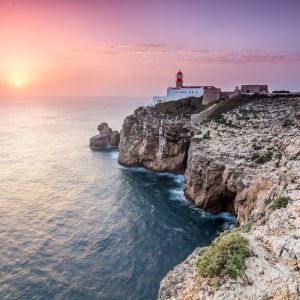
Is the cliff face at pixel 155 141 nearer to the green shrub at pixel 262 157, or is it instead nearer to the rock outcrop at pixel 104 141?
the rock outcrop at pixel 104 141

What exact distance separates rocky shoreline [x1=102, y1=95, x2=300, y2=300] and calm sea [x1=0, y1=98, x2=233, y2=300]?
5.04m

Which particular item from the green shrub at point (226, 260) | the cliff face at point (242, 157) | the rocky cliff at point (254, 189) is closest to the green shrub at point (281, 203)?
the rocky cliff at point (254, 189)

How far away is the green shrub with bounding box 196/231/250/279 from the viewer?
12.9 meters

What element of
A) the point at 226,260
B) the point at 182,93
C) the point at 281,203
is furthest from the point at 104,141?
the point at 226,260

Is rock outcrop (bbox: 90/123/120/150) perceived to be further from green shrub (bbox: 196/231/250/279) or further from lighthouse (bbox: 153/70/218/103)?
green shrub (bbox: 196/231/250/279)

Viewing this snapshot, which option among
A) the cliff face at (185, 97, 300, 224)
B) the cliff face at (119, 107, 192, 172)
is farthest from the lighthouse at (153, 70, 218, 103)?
the cliff face at (185, 97, 300, 224)

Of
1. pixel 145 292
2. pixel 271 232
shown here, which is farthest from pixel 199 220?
pixel 271 232

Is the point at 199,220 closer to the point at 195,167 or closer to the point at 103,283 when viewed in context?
the point at 195,167

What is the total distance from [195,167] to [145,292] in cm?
2361

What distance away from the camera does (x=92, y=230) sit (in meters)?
39.0

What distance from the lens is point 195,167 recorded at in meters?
47.1

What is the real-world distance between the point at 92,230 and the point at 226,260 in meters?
28.6

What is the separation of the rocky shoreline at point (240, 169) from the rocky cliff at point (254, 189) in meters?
0.04

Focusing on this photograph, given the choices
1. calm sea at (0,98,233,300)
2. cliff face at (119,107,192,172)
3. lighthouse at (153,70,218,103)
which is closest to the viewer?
calm sea at (0,98,233,300)
